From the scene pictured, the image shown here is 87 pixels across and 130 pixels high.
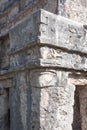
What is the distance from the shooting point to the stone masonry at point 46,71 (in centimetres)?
208

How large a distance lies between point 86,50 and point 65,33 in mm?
330

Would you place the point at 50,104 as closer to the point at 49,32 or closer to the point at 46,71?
the point at 46,71

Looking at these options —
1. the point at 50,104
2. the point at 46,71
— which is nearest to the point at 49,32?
the point at 46,71

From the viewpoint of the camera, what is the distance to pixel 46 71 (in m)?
2.10

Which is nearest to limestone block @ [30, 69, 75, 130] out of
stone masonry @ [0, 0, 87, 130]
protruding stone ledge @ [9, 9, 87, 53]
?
stone masonry @ [0, 0, 87, 130]

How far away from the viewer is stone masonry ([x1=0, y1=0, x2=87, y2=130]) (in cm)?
208

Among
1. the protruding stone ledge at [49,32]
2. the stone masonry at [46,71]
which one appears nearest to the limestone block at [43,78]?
the stone masonry at [46,71]

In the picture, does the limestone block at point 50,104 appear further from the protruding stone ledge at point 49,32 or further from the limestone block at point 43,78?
the protruding stone ledge at point 49,32

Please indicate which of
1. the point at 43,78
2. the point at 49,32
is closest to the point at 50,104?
the point at 43,78

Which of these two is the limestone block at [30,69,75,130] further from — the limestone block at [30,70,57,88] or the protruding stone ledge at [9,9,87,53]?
the protruding stone ledge at [9,9,87,53]

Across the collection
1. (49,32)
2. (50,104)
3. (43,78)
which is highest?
(49,32)

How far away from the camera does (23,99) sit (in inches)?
89.8

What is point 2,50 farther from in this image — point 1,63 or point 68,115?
point 68,115

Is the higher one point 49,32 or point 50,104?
point 49,32
